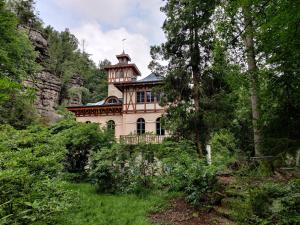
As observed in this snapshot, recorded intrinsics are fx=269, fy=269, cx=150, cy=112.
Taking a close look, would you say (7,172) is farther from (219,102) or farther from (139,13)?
(139,13)

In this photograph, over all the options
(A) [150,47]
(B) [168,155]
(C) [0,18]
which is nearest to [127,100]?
(A) [150,47]

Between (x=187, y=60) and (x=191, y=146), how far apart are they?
189 inches

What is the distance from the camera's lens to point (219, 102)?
12734 millimetres

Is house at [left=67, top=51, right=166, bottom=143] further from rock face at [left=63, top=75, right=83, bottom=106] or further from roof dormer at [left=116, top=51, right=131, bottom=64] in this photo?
rock face at [left=63, top=75, right=83, bottom=106]

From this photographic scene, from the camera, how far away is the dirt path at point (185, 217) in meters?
6.07

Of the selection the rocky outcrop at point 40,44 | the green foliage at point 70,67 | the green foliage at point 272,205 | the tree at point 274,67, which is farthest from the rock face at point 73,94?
the green foliage at point 272,205

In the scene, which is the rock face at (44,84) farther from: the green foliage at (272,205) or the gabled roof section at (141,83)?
the green foliage at (272,205)

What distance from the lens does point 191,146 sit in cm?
1108

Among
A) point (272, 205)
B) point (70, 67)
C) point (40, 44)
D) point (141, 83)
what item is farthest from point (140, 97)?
point (70, 67)

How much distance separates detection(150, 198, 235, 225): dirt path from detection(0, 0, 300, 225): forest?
27mm

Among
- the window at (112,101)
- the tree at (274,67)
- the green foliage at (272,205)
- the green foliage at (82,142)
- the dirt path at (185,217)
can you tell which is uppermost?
the window at (112,101)

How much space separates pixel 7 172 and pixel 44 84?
3412cm

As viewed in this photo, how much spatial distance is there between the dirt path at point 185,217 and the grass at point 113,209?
31cm

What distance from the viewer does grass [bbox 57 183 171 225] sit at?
20.8 feet
